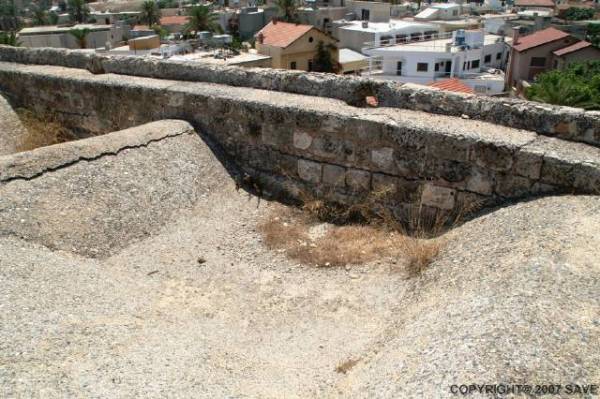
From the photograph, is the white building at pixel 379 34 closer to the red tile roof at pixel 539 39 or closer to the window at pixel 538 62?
the red tile roof at pixel 539 39

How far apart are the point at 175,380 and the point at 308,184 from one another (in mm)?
3036

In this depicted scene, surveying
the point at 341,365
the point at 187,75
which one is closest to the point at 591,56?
the point at 187,75

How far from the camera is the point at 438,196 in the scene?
188 inches

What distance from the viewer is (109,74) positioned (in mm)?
7703

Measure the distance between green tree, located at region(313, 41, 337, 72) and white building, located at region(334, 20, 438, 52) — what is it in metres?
3.99

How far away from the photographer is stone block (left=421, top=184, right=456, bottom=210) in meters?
4.73

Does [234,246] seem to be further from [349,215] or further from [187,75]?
[187,75]

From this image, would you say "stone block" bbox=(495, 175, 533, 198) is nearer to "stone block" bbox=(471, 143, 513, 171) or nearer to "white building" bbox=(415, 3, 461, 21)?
"stone block" bbox=(471, 143, 513, 171)

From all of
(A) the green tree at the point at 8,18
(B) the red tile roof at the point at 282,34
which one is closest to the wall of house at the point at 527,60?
(B) the red tile roof at the point at 282,34

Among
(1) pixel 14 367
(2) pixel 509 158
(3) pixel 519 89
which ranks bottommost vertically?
(3) pixel 519 89

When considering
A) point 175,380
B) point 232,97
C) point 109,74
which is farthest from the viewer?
point 109,74

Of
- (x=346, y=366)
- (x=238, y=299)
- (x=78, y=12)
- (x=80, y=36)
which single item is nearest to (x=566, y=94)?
(x=238, y=299)

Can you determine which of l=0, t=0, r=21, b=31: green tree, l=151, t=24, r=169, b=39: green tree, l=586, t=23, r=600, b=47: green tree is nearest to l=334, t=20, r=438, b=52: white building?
l=586, t=23, r=600, b=47: green tree

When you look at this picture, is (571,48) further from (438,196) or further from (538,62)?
(438,196)
